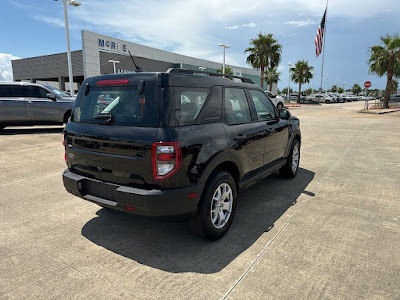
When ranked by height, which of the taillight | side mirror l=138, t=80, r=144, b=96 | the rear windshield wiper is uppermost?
side mirror l=138, t=80, r=144, b=96

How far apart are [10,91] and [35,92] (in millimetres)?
748

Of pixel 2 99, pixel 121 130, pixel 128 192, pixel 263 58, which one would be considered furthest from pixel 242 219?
pixel 263 58

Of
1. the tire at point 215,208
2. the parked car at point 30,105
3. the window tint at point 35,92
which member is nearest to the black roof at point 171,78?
the tire at point 215,208

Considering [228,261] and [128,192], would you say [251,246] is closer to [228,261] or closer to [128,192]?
[228,261]

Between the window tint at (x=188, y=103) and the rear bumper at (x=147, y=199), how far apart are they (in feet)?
2.22

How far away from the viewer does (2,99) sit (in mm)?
9578

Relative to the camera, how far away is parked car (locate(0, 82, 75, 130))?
9.66 metres

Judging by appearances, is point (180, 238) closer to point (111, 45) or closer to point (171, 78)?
point (171, 78)

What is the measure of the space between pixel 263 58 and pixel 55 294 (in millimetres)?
40945

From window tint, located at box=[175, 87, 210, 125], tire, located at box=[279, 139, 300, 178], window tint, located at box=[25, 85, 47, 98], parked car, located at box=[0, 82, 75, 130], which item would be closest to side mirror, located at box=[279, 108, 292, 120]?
tire, located at box=[279, 139, 300, 178]

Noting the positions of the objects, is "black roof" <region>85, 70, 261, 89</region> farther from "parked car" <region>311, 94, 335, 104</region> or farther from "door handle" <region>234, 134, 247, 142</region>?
"parked car" <region>311, 94, 335, 104</region>

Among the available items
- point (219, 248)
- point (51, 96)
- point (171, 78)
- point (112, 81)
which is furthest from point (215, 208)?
point (51, 96)

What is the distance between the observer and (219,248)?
3014 millimetres

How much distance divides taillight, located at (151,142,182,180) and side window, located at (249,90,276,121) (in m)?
1.88
